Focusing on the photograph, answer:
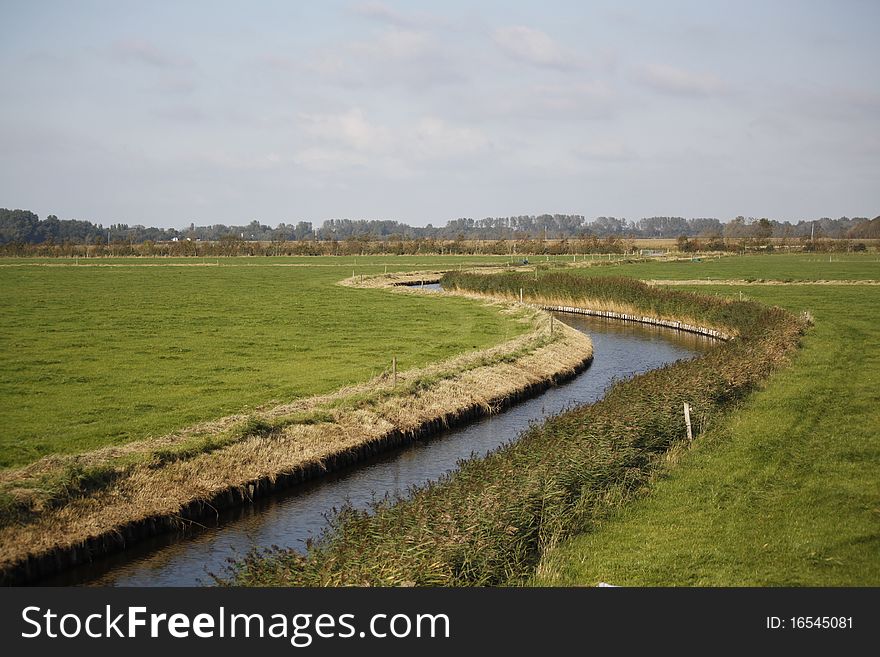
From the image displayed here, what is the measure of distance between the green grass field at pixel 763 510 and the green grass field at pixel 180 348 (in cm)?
1320

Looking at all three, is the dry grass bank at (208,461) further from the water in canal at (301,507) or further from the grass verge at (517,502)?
the grass verge at (517,502)

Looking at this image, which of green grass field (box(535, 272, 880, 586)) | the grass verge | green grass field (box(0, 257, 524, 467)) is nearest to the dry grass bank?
green grass field (box(0, 257, 524, 467))

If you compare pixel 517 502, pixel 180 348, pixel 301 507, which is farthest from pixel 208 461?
pixel 180 348

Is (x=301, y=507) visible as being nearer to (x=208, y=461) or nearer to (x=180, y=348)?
(x=208, y=461)

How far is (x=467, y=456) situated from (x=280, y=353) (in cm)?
1590

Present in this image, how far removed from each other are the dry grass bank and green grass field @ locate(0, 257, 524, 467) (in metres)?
2.04

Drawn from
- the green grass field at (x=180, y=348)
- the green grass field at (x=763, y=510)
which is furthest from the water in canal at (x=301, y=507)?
the green grass field at (x=763, y=510)

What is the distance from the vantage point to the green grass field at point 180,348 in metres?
24.0

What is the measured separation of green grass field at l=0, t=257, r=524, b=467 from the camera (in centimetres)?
2397

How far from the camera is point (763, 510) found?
16094 mm

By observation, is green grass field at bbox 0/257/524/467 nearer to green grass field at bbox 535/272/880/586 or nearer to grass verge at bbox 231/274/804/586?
grass verge at bbox 231/274/804/586

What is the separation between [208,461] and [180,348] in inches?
741
